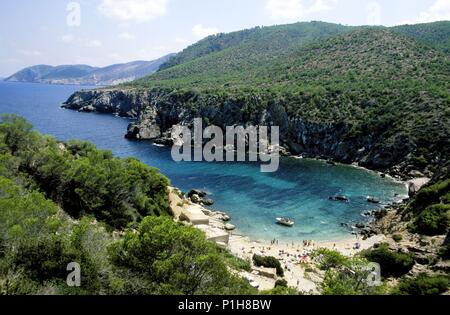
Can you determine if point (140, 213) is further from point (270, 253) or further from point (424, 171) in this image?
point (424, 171)

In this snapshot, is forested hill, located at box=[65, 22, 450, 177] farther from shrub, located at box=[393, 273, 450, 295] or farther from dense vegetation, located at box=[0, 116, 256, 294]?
dense vegetation, located at box=[0, 116, 256, 294]

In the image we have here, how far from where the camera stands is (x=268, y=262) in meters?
39.6

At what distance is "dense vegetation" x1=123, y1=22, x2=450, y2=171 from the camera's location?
3179 inches

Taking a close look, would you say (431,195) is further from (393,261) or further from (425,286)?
(425,286)

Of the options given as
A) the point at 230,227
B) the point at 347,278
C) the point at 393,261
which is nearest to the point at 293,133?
the point at 230,227

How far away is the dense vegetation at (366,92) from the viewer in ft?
265

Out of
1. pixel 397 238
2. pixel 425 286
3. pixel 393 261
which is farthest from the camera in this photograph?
pixel 397 238

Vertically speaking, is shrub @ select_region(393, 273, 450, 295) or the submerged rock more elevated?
shrub @ select_region(393, 273, 450, 295)

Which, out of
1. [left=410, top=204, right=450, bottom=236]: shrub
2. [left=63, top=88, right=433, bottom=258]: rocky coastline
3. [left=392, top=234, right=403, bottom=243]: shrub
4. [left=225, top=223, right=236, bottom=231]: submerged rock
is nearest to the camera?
[left=410, top=204, right=450, bottom=236]: shrub

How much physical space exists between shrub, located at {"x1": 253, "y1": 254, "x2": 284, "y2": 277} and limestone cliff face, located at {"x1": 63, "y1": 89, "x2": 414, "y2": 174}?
47228 millimetres

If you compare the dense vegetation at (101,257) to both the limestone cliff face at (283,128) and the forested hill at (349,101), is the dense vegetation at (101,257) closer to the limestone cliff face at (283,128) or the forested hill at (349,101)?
the forested hill at (349,101)

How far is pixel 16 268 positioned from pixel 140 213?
23.9 m

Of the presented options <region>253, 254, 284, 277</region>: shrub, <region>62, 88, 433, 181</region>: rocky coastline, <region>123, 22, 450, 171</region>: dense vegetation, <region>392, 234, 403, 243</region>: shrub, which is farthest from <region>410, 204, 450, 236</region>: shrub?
<region>123, 22, 450, 171</region>: dense vegetation

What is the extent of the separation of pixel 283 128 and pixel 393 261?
7211 cm
